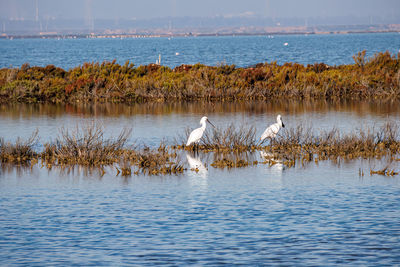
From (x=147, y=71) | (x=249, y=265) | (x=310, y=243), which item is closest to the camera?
(x=249, y=265)

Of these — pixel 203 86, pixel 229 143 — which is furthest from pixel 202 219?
pixel 203 86

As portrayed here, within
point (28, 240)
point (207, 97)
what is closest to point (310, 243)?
point (28, 240)

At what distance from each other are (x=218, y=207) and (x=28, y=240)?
11.3 feet

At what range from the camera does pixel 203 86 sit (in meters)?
34.8

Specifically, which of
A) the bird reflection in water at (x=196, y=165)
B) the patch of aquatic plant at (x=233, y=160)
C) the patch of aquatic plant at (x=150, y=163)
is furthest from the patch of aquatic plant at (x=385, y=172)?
the patch of aquatic plant at (x=150, y=163)

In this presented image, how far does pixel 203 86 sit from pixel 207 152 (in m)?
16.7

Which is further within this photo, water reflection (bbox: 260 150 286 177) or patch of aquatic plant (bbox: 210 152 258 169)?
patch of aquatic plant (bbox: 210 152 258 169)

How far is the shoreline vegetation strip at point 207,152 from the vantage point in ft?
52.6

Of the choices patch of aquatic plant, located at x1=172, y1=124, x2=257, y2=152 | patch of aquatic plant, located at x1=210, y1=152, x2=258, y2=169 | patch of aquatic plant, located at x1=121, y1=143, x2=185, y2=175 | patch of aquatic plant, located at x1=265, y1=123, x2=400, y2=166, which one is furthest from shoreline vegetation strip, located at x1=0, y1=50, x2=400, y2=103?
patch of aquatic plant, located at x1=121, y1=143, x2=185, y2=175

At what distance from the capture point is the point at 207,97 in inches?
1358

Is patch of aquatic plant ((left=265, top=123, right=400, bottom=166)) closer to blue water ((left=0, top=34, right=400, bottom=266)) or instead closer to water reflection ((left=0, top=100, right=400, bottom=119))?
blue water ((left=0, top=34, right=400, bottom=266))

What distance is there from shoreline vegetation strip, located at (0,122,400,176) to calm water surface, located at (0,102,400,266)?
17.9 inches

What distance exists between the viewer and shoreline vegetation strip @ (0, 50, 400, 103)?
113 ft

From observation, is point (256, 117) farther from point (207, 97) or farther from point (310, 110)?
point (207, 97)
